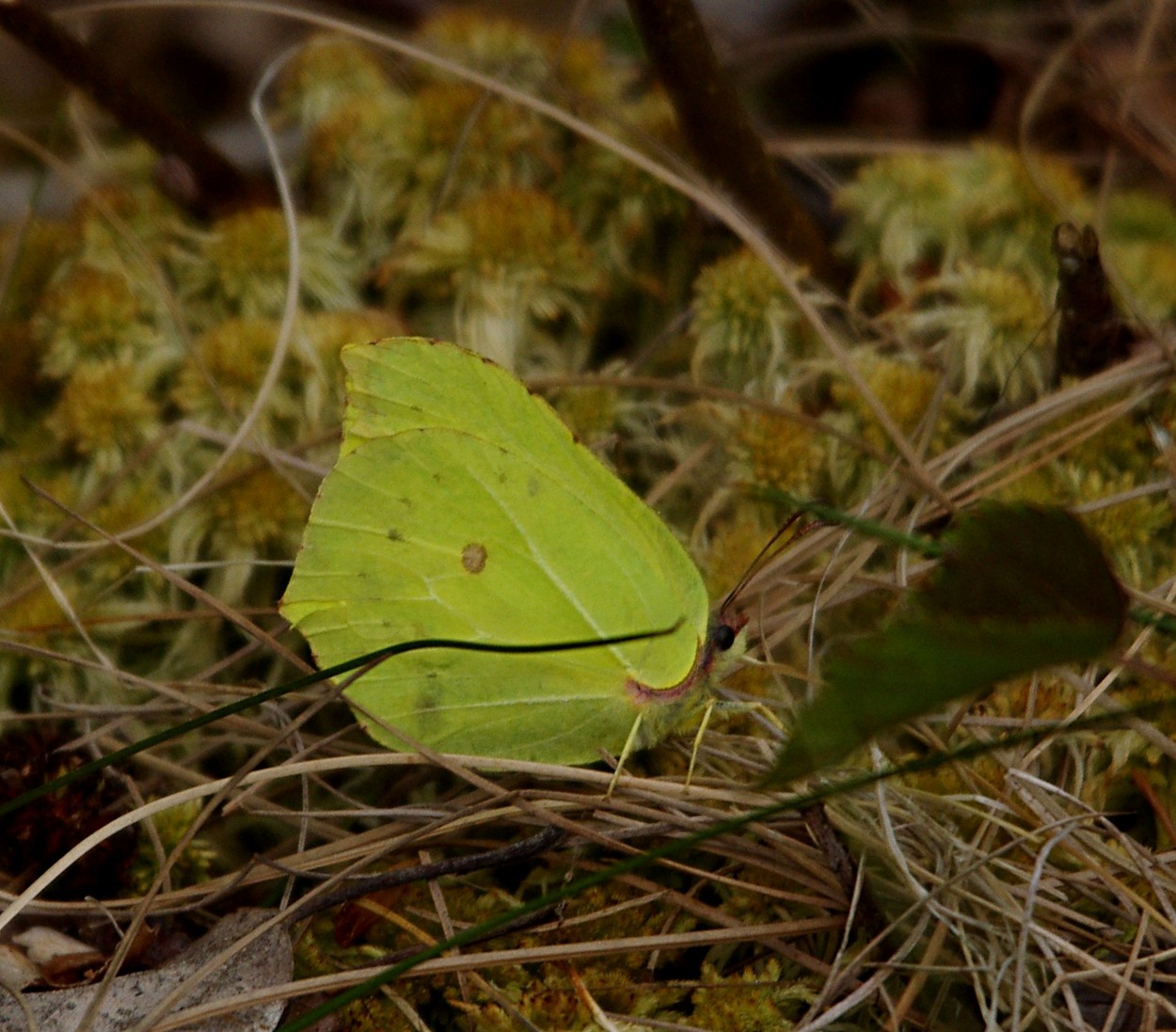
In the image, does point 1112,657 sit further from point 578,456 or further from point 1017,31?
point 1017,31

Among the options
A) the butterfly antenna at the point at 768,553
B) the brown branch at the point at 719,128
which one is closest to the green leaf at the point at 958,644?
the butterfly antenna at the point at 768,553

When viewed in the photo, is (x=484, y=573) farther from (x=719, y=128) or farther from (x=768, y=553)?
(x=719, y=128)

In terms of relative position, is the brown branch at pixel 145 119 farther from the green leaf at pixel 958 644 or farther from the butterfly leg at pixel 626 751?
the green leaf at pixel 958 644

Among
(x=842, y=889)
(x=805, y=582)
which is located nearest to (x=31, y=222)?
(x=805, y=582)

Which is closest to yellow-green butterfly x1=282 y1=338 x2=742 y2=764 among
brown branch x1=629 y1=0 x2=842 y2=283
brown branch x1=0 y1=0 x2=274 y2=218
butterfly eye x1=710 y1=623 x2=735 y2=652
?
butterfly eye x1=710 y1=623 x2=735 y2=652

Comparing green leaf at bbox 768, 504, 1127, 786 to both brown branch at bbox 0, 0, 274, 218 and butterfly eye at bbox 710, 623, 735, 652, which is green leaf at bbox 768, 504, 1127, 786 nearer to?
butterfly eye at bbox 710, 623, 735, 652
